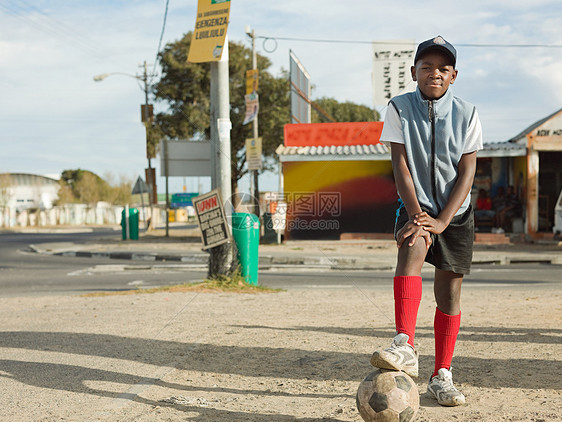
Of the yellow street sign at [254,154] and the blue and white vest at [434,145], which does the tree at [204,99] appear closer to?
the yellow street sign at [254,154]

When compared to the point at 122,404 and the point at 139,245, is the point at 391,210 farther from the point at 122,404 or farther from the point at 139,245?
the point at 122,404

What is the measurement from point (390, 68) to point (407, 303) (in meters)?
20.0

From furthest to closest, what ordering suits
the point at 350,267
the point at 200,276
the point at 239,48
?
the point at 239,48
the point at 350,267
the point at 200,276

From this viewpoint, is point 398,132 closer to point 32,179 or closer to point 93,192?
point 93,192

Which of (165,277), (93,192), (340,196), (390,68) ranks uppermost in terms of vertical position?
(390,68)

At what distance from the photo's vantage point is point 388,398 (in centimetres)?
280

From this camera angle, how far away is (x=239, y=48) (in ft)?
118

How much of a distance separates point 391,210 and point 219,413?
20.8 m

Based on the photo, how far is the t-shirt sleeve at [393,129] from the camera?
3.19 m

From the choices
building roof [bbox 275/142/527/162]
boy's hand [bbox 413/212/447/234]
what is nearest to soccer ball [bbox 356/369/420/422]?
boy's hand [bbox 413/212/447/234]

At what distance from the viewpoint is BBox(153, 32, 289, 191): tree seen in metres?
33.9

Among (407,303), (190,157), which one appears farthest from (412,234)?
(190,157)

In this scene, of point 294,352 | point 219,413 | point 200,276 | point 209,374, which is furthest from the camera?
point 200,276

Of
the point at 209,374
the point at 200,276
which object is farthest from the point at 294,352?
the point at 200,276
